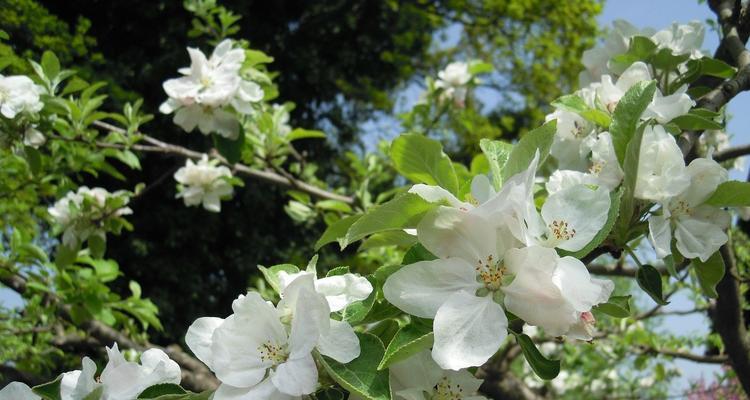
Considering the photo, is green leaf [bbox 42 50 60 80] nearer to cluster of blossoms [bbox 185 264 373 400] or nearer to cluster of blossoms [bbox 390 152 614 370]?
cluster of blossoms [bbox 185 264 373 400]

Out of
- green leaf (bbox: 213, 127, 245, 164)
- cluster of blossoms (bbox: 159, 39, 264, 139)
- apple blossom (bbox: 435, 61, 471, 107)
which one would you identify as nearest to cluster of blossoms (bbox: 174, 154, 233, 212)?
green leaf (bbox: 213, 127, 245, 164)

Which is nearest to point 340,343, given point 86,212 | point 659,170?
point 659,170

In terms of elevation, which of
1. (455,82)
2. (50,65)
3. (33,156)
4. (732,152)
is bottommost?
(455,82)

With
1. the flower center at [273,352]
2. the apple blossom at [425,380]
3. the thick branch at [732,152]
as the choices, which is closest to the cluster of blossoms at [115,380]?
the flower center at [273,352]

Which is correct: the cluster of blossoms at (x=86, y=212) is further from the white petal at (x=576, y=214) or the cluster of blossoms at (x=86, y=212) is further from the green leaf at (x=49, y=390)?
the white petal at (x=576, y=214)

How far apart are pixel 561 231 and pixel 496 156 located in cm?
15

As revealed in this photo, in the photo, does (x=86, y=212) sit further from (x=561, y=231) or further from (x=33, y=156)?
(x=561, y=231)

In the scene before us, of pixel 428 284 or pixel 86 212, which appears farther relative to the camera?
pixel 86 212

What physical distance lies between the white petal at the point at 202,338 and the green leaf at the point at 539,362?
0.95 ft

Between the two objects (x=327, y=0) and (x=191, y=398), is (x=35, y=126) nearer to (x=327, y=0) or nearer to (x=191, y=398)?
(x=191, y=398)

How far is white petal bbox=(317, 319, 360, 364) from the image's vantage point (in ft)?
2.12

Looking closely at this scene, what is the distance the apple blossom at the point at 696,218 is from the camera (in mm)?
855

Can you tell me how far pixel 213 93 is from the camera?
187 cm

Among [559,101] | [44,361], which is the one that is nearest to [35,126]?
[44,361]
